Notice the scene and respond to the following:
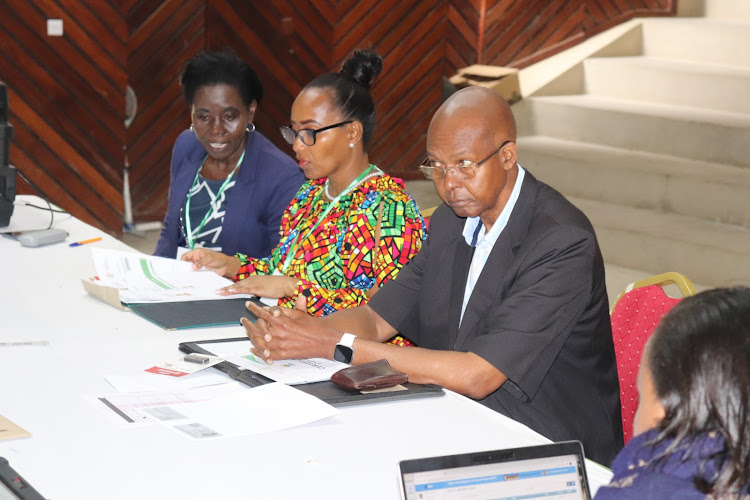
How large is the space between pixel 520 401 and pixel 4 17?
15.5 feet

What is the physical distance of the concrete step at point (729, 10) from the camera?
7512 mm

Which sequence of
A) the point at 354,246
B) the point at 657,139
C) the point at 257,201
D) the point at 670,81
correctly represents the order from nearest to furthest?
the point at 354,246 < the point at 257,201 < the point at 657,139 < the point at 670,81

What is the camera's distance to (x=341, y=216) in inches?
115

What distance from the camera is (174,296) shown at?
9.11 feet

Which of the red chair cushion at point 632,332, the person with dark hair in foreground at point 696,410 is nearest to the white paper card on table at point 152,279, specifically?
the red chair cushion at point 632,332

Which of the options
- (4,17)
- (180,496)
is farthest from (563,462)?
(4,17)

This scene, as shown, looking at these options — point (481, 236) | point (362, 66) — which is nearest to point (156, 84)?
point (362, 66)

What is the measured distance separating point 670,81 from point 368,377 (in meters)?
5.40

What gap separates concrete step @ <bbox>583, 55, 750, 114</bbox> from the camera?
6.53 m

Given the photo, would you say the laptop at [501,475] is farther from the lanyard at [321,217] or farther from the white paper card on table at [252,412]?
the lanyard at [321,217]

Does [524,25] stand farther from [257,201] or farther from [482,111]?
[482,111]

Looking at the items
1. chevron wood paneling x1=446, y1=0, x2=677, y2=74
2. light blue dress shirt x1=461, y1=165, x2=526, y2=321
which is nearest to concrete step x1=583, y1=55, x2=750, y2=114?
chevron wood paneling x1=446, y1=0, x2=677, y2=74

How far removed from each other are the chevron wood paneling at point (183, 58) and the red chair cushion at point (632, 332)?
4442 mm

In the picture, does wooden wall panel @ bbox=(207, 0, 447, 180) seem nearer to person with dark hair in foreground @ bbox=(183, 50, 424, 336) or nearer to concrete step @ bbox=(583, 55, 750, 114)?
concrete step @ bbox=(583, 55, 750, 114)
